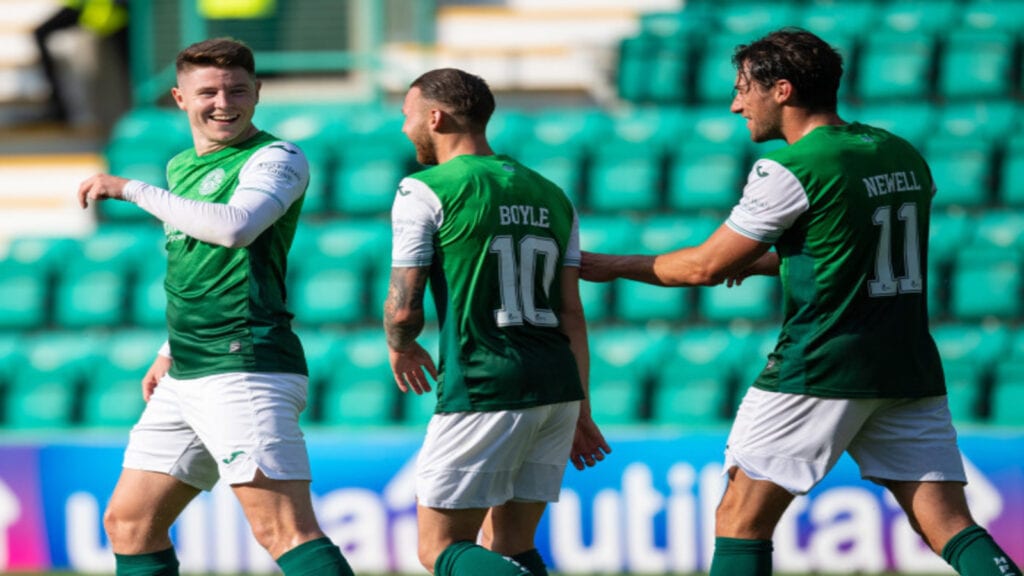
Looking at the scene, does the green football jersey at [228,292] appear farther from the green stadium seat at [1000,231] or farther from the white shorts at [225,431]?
the green stadium seat at [1000,231]

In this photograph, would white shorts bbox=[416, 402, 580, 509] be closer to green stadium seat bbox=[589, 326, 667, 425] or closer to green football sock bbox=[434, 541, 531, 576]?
green football sock bbox=[434, 541, 531, 576]

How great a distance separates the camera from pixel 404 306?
415 cm

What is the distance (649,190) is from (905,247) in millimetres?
5233

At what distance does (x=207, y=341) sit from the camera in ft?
13.9

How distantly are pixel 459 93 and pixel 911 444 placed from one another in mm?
1530

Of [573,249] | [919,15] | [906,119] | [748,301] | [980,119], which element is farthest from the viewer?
[919,15]

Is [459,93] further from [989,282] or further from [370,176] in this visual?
[370,176]

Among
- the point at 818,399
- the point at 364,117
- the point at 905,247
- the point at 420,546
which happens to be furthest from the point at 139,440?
the point at 364,117

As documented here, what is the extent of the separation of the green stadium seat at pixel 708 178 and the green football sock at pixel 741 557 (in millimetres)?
5158

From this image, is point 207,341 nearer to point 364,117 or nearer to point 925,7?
point 364,117

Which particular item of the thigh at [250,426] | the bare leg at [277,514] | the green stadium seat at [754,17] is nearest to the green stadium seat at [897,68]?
the green stadium seat at [754,17]

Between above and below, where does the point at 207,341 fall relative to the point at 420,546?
above

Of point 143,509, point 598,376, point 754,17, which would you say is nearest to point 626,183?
point 598,376

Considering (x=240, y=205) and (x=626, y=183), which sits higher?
(x=626, y=183)
